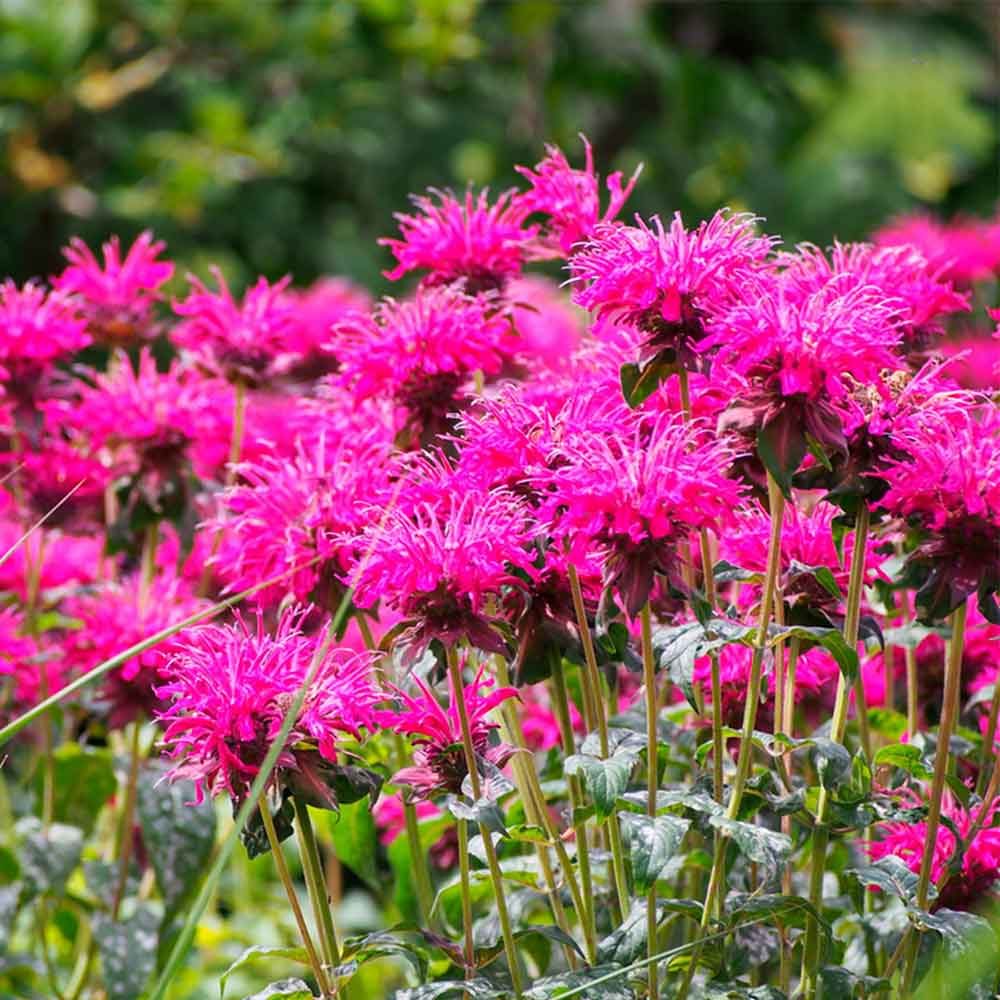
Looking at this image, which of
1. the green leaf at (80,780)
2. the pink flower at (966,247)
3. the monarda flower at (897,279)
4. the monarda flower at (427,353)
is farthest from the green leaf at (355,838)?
the pink flower at (966,247)

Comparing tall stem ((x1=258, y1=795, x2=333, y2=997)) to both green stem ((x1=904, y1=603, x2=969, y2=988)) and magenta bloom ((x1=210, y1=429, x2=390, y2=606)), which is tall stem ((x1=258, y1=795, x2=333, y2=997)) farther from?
green stem ((x1=904, y1=603, x2=969, y2=988))

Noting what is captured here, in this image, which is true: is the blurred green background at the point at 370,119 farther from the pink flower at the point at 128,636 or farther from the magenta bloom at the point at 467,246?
the magenta bloom at the point at 467,246

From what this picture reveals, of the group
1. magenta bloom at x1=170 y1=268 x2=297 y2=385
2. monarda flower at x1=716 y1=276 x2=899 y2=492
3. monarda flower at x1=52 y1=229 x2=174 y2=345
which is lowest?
monarda flower at x1=716 y1=276 x2=899 y2=492

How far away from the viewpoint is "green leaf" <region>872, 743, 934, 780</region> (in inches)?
42.1

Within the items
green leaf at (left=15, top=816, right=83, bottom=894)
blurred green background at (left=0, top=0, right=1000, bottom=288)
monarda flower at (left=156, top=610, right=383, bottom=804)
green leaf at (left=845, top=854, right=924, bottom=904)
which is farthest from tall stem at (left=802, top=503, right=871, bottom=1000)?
blurred green background at (left=0, top=0, right=1000, bottom=288)

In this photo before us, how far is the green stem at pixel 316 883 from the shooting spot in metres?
0.97

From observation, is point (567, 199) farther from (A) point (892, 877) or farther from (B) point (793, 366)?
(A) point (892, 877)

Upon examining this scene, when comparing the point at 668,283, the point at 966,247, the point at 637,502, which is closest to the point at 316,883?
the point at 637,502

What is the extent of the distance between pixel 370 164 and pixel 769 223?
89cm

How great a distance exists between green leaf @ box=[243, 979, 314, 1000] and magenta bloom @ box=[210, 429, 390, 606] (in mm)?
259

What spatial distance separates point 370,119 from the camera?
352 centimetres

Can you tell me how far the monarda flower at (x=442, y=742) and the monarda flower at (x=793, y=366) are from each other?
0.23 m

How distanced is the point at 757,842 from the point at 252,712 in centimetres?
31

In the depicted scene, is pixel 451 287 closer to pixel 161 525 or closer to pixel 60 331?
pixel 60 331
